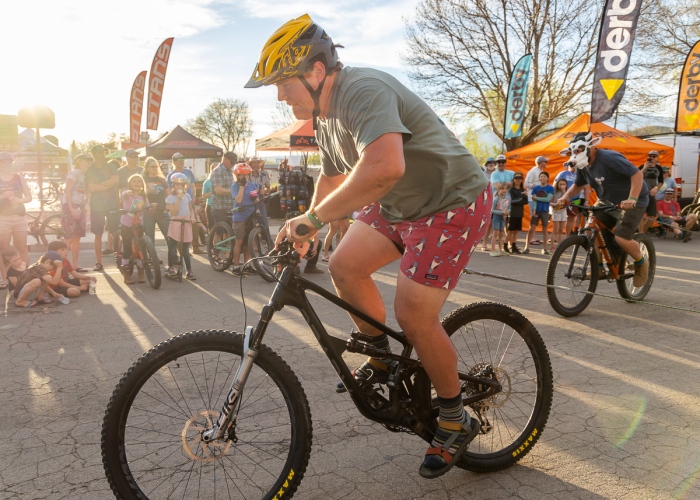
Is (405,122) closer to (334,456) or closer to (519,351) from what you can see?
(519,351)

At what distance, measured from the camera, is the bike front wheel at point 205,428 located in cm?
214

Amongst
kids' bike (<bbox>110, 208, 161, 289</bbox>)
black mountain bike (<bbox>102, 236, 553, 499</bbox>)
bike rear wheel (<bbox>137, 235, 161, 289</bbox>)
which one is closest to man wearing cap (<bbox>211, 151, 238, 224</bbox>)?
kids' bike (<bbox>110, 208, 161, 289</bbox>)

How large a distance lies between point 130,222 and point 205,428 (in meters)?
6.52

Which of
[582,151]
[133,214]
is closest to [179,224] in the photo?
[133,214]

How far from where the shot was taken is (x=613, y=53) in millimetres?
13672

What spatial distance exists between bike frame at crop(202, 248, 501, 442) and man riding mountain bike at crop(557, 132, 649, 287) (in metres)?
4.16

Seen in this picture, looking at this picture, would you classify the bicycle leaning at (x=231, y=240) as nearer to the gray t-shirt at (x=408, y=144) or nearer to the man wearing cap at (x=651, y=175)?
the gray t-shirt at (x=408, y=144)

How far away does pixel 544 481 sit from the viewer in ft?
9.05

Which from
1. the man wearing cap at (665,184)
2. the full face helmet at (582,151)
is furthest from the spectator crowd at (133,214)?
the man wearing cap at (665,184)

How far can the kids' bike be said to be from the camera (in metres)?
7.86

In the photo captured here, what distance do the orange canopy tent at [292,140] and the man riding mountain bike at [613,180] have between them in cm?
1245

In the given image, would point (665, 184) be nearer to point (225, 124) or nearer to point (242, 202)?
point (242, 202)

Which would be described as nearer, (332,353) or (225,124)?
(332,353)

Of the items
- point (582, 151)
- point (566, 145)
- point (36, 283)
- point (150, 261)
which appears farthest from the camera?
point (566, 145)
